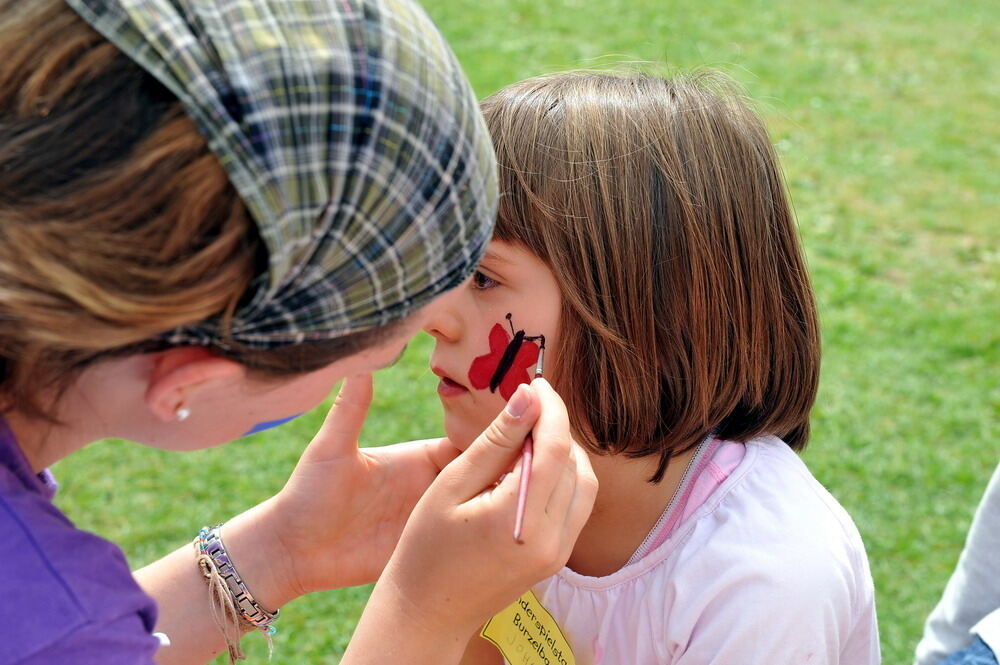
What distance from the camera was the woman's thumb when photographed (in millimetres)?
1530

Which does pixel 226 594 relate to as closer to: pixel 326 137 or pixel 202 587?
pixel 202 587

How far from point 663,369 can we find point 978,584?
3.13 feet

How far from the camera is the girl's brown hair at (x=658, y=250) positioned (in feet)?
6.31

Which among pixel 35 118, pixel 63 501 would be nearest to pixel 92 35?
pixel 35 118

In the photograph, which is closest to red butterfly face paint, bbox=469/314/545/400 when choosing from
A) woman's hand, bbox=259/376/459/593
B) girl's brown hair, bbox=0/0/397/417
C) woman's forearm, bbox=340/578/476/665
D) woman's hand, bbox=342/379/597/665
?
woman's hand, bbox=259/376/459/593

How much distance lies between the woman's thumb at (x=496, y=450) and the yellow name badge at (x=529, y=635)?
0.48m

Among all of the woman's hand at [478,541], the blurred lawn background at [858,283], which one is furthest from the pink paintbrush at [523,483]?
the blurred lawn background at [858,283]

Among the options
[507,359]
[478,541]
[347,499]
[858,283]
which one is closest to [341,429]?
[347,499]

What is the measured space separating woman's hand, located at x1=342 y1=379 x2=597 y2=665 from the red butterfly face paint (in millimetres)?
369

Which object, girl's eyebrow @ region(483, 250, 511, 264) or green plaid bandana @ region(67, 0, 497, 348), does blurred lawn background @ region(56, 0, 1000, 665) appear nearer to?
girl's eyebrow @ region(483, 250, 511, 264)

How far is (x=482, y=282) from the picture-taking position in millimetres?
1980

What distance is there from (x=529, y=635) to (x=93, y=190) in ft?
4.13

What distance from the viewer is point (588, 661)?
210 centimetres

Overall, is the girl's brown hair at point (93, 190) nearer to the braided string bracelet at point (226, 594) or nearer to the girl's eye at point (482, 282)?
the girl's eye at point (482, 282)
